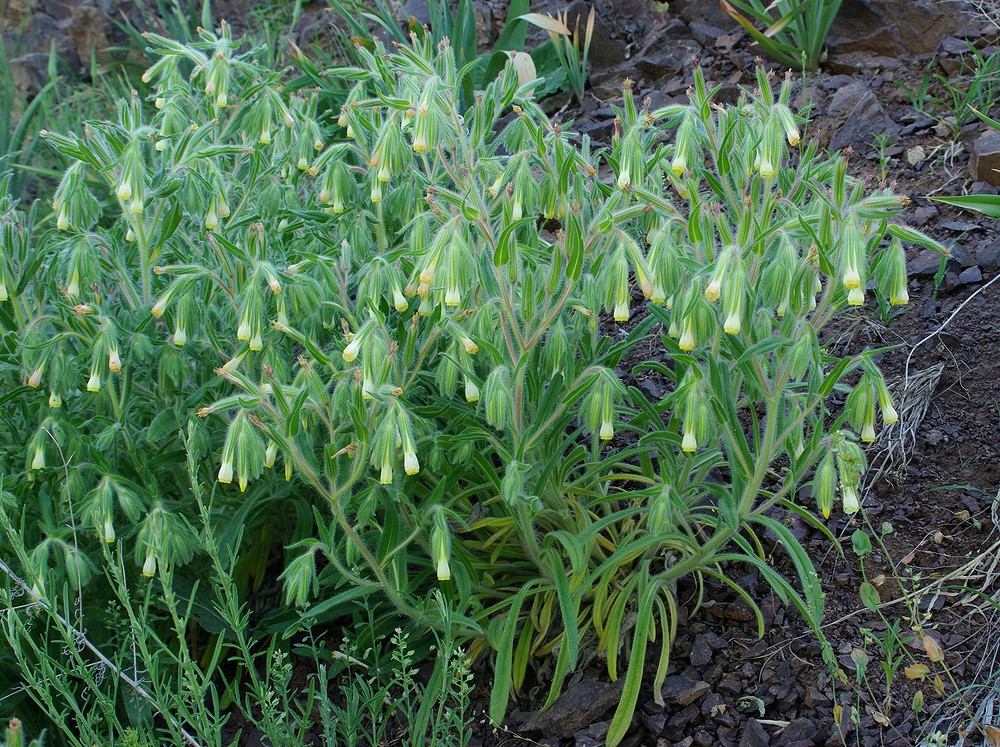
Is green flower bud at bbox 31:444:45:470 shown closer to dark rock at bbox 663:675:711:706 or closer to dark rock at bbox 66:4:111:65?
dark rock at bbox 663:675:711:706

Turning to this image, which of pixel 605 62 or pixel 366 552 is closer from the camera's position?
pixel 366 552

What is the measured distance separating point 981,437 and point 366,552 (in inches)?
78.7

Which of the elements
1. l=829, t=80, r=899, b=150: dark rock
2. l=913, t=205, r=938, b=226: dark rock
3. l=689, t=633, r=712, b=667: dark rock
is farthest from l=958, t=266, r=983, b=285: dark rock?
l=689, t=633, r=712, b=667: dark rock

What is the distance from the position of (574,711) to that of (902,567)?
107 cm

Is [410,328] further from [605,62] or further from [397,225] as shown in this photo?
[605,62]

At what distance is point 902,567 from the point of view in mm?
2879

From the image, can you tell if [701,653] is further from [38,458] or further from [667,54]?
[667,54]

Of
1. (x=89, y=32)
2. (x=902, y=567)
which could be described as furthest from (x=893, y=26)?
(x=89, y=32)

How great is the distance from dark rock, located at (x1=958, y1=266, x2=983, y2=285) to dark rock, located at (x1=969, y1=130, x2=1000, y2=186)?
1.65 feet

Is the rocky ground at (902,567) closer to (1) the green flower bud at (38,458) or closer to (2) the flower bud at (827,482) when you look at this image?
(2) the flower bud at (827,482)

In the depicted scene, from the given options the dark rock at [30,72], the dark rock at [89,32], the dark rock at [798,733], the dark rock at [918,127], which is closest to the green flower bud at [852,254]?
the dark rock at [798,733]

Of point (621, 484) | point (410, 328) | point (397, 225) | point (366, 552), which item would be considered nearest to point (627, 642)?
point (621, 484)

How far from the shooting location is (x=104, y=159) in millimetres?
2824

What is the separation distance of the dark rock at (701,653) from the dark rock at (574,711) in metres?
0.23
